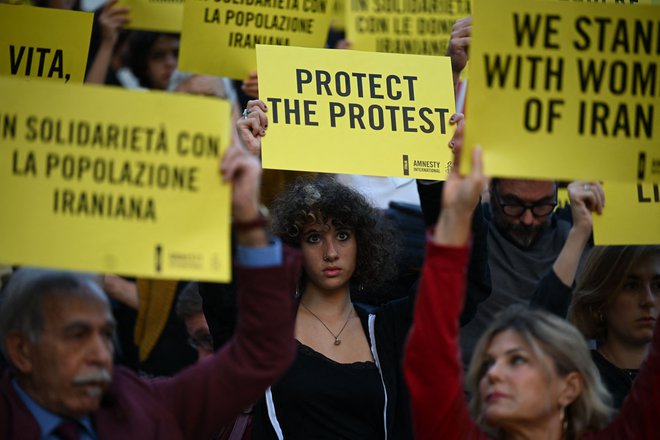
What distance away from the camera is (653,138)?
3.80 m

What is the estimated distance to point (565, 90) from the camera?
3725 mm

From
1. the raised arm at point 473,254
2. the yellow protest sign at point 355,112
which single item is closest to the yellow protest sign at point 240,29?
the yellow protest sign at point 355,112

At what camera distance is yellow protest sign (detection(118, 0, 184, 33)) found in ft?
21.8

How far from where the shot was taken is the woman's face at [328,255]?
4.94 metres

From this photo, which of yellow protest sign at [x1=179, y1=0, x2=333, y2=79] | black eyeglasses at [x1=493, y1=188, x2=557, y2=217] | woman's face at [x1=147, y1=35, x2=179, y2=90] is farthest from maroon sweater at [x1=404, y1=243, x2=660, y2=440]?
woman's face at [x1=147, y1=35, x2=179, y2=90]

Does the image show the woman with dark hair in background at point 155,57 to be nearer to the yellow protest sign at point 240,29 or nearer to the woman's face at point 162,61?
the woman's face at point 162,61

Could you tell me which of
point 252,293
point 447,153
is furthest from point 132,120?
point 447,153

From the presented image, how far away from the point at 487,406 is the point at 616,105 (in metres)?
0.94

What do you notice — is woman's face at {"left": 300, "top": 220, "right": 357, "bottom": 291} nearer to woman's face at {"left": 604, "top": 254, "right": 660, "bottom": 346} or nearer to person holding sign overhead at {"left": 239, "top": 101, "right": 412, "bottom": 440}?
person holding sign overhead at {"left": 239, "top": 101, "right": 412, "bottom": 440}

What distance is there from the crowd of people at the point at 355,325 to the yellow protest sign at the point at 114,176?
109 mm

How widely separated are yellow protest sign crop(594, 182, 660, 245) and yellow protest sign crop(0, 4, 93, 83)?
2.00 metres

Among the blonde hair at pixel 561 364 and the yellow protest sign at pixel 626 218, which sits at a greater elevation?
the yellow protest sign at pixel 626 218

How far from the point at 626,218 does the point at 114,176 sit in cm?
217

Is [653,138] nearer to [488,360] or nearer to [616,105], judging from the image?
[616,105]
